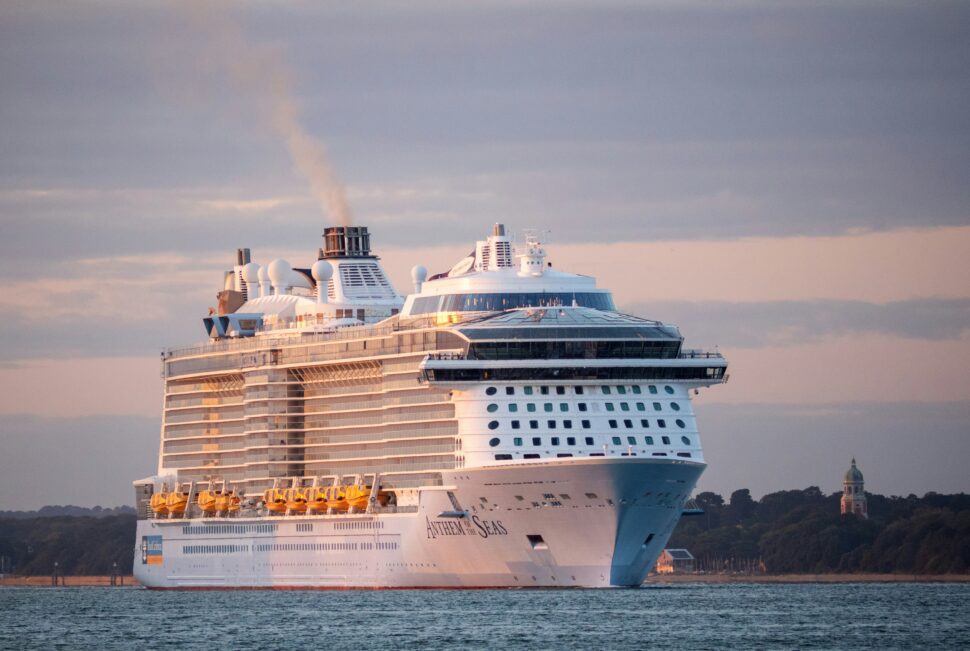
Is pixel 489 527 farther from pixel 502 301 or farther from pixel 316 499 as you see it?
pixel 316 499

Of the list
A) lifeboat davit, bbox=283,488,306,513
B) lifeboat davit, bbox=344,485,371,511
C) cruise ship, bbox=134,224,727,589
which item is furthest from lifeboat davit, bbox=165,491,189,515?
lifeboat davit, bbox=344,485,371,511

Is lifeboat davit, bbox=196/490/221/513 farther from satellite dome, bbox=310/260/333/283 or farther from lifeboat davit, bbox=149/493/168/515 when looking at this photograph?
satellite dome, bbox=310/260/333/283

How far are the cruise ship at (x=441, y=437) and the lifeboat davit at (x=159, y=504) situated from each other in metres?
0.15

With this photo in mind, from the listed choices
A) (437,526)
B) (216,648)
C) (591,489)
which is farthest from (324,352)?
(216,648)

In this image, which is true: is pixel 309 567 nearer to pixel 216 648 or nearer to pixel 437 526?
pixel 437 526

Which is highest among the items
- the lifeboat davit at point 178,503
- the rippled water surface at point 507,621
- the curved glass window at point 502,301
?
the curved glass window at point 502,301

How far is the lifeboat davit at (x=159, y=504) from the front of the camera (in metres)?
134

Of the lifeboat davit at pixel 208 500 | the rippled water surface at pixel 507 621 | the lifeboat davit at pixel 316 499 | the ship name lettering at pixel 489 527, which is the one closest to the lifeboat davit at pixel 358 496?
the lifeboat davit at pixel 316 499

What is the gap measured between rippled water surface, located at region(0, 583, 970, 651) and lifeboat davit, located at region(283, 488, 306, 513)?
4392 mm

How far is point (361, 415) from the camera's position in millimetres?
119188

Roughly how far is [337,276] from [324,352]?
1108 cm

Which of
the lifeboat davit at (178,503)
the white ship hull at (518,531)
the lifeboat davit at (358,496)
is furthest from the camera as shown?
the lifeboat davit at (178,503)

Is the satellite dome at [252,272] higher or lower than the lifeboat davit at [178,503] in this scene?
higher

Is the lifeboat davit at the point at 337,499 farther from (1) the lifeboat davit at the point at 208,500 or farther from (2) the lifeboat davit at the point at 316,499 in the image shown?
(1) the lifeboat davit at the point at 208,500
